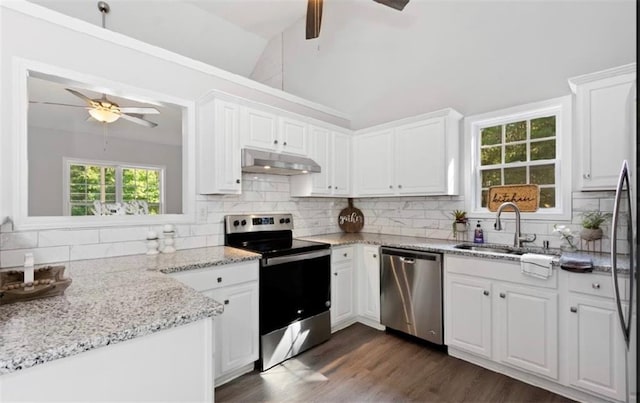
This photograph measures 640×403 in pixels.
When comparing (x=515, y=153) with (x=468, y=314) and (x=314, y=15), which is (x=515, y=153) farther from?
(x=314, y=15)

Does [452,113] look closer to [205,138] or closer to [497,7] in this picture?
[497,7]

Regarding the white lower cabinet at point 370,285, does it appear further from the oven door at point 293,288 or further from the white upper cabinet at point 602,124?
the white upper cabinet at point 602,124

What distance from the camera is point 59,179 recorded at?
4.78 metres

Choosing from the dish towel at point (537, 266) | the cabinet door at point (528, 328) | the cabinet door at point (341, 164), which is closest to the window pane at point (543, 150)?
the dish towel at point (537, 266)

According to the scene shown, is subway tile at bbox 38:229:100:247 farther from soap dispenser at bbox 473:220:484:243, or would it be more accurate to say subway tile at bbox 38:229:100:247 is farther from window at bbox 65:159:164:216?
soap dispenser at bbox 473:220:484:243

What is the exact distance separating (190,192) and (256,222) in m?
0.68

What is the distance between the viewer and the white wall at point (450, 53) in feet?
7.82

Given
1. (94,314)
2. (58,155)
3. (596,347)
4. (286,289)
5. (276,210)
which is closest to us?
(94,314)

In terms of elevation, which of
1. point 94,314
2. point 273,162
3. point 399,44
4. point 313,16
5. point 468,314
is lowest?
point 468,314

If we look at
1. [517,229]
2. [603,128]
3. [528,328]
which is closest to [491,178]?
[517,229]

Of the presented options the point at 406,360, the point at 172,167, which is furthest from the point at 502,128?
the point at 172,167

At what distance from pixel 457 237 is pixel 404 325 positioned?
3.42 feet

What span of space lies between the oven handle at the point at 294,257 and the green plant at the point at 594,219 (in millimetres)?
2070

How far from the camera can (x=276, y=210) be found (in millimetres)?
3365
